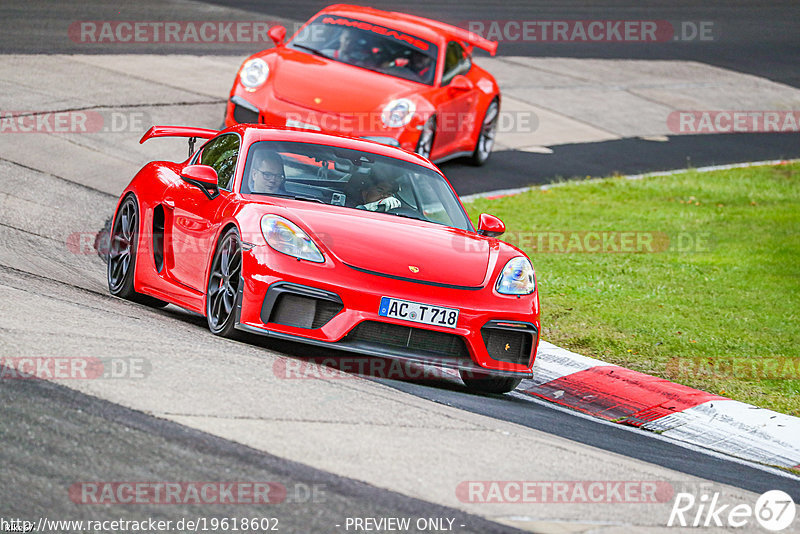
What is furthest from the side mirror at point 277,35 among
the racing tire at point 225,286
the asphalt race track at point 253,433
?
the racing tire at point 225,286

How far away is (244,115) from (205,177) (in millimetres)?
5657

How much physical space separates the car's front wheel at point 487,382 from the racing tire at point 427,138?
6.17m

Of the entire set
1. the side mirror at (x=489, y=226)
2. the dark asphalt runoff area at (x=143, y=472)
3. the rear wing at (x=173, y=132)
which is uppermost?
the rear wing at (x=173, y=132)

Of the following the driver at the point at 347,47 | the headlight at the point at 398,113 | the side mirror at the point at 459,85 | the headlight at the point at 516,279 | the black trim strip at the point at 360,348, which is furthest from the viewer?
the side mirror at the point at 459,85

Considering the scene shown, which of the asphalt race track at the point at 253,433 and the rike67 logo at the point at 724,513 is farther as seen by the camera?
the rike67 logo at the point at 724,513

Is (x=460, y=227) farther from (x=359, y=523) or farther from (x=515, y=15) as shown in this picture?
(x=515, y=15)

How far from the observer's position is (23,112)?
44.8ft

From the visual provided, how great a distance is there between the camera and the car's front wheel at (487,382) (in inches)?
301

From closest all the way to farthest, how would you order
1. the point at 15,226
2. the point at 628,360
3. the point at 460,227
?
the point at 460,227 < the point at 628,360 < the point at 15,226

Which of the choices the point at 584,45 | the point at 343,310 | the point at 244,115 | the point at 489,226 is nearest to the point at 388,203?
the point at 489,226

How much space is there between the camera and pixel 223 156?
8.38 metres

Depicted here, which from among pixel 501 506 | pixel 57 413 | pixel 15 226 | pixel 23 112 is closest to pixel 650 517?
pixel 501 506

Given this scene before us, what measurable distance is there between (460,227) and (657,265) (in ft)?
14.3

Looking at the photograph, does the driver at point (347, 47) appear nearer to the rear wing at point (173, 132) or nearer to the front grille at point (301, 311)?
the rear wing at point (173, 132)
